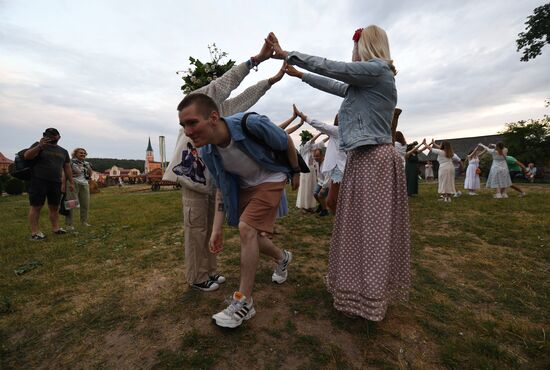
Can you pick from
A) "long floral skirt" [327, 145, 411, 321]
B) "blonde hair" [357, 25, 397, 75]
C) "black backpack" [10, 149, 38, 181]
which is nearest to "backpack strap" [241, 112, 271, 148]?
"long floral skirt" [327, 145, 411, 321]

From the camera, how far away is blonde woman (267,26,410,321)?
2100 mm

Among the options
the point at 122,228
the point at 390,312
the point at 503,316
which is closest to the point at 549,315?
the point at 503,316

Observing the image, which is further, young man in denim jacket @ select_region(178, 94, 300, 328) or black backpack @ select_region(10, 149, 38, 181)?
black backpack @ select_region(10, 149, 38, 181)

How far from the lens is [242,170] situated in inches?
93.1

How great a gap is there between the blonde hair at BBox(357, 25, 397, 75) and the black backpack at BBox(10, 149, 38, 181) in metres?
6.15

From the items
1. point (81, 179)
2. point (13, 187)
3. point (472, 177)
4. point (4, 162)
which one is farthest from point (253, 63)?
point (4, 162)

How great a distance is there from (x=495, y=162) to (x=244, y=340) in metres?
12.4

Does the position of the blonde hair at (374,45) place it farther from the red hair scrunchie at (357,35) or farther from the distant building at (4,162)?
the distant building at (4,162)

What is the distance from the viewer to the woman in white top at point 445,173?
9.75 m

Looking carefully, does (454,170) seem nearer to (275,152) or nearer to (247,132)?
(275,152)

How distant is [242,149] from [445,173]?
10.1m

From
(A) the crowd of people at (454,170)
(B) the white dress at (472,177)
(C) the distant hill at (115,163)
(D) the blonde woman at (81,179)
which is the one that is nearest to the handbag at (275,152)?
(D) the blonde woman at (81,179)

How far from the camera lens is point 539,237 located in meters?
4.70

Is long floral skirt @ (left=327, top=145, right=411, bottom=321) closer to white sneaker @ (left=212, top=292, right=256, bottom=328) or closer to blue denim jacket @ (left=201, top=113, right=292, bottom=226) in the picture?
blue denim jacket @ (left=201, top=113, right=292, bottom=226)
